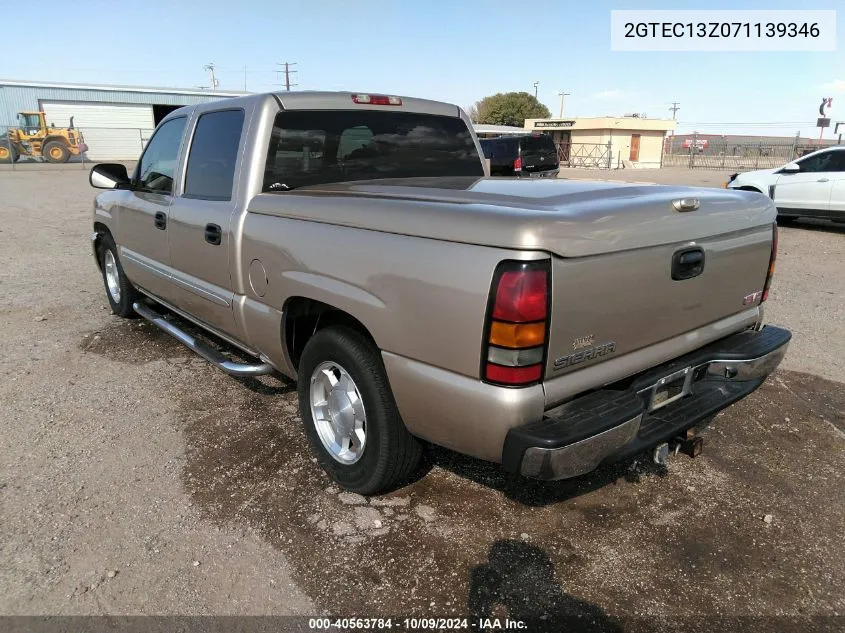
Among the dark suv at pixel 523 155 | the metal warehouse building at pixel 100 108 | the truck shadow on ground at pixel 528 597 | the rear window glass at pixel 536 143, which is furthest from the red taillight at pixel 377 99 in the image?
the metal warehouse building at pixel 100 108

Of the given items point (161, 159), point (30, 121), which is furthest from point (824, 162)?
point (30, 121)

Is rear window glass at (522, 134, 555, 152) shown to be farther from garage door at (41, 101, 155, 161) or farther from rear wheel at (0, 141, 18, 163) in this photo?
garage door at (41, 101, 155, 161)

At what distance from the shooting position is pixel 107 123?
44.3 meters

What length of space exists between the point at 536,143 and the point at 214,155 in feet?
48.4

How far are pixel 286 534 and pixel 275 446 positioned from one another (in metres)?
0.86

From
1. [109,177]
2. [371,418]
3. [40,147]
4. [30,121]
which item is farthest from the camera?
[30,121]

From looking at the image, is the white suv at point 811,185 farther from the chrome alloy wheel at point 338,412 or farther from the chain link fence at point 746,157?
the chain link fence at point 746,157

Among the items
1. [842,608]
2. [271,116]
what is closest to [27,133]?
[271,116]

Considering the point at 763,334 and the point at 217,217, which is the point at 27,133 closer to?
the point at 217,217

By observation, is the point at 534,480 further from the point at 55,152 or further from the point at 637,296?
the point at 55,152

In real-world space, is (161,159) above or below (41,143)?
below

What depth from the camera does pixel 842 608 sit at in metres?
2.39

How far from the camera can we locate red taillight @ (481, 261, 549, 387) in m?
2.11

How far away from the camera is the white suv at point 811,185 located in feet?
35.5
